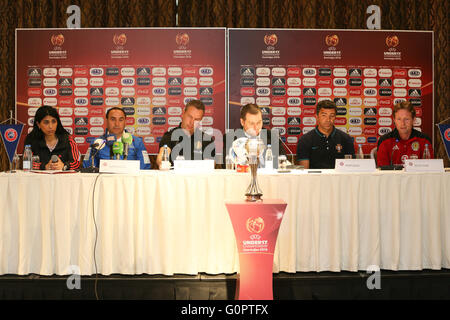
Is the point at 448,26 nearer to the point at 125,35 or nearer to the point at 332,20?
the point at 332,20

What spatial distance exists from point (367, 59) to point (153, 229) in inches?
129

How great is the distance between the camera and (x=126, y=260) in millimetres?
2760

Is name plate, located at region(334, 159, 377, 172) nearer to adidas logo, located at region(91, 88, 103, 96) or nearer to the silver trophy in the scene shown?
the silver trophy

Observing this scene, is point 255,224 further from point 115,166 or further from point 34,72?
point 34,72

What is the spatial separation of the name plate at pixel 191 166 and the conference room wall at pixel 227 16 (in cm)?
241

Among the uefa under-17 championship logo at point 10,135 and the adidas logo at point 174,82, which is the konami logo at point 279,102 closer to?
the adidas logo at point 174,82

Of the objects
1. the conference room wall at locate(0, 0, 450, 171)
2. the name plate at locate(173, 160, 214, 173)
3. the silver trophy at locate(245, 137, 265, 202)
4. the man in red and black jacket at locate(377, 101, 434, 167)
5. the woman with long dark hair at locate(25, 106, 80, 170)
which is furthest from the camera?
the conference room wall at locate(0, 0, 450, 171)

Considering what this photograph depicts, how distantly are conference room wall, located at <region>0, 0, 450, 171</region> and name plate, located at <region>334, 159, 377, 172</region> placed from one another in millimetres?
2400

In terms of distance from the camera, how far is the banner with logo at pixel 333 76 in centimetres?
464

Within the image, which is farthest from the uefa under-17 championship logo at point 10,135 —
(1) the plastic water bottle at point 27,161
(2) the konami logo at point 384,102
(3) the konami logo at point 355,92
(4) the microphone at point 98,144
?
(2) the konami logo at point 384,102

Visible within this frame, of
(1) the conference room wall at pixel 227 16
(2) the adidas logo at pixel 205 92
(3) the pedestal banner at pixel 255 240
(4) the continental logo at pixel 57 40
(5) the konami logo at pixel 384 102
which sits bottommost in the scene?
(3) the pedestal banner at pixel 255 240

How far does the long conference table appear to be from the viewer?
2744mm

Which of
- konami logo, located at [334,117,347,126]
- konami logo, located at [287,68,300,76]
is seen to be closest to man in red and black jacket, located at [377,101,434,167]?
konami logo, located at [334,117,347,126]
